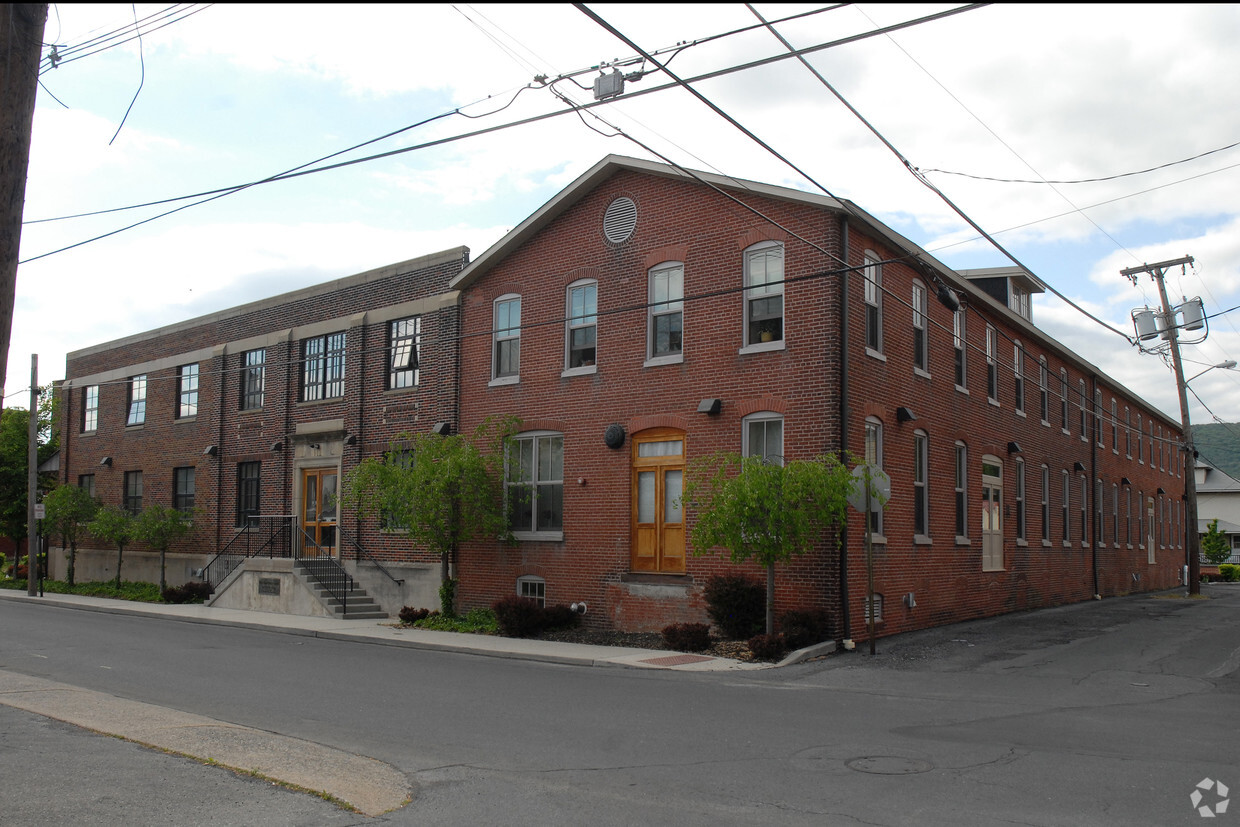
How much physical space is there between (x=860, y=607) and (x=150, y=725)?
11.2 metres

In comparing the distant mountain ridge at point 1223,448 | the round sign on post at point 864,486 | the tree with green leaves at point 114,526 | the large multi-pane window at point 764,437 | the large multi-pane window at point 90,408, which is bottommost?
the tree with green leaves at point 114,526

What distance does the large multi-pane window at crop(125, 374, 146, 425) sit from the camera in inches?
1298

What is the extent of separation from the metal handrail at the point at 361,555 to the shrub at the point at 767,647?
10.5m

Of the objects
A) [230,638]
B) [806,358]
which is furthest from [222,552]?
[806,358]

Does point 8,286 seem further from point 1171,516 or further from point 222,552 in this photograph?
point 1171,516

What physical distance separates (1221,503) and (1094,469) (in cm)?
4851

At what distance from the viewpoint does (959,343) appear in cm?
2261

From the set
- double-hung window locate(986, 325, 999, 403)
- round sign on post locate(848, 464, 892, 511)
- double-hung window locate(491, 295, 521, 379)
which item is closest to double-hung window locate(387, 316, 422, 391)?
double-hung window locate(491, 295, 521, 379)

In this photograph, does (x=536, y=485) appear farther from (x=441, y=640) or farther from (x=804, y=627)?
(x=804, y=627)

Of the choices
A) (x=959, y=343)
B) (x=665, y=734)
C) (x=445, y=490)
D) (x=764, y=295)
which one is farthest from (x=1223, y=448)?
(x=665, y=734)

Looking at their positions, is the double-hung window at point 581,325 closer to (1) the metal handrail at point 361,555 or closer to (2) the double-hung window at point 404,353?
(2) the double-hung window at point 404,353

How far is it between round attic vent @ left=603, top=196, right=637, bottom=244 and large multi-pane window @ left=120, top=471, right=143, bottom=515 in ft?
66.0

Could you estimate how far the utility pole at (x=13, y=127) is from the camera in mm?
5812

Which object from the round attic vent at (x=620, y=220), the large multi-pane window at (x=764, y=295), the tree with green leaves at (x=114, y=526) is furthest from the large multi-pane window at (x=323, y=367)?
the large multi-pane window at (x=764, y=295)
